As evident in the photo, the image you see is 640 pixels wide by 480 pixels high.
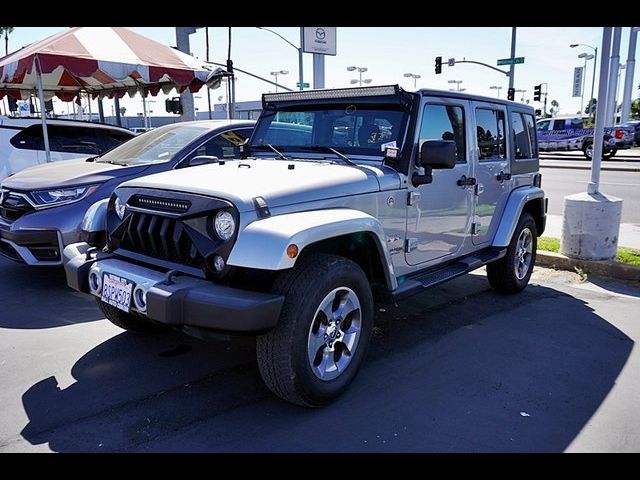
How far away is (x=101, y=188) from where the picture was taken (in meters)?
5.43

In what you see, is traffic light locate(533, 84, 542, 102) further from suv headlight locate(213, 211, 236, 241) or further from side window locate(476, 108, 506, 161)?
suv headlight locate(213, 211, 236, 241)

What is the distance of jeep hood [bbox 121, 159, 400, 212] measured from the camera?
303cm

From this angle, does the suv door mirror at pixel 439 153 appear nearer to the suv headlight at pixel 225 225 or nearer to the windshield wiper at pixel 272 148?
the windshield wiper at pixel 272 148

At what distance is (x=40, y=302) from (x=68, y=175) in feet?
4.66

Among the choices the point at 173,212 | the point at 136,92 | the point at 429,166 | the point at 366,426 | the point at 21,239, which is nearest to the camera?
the point at 366,426

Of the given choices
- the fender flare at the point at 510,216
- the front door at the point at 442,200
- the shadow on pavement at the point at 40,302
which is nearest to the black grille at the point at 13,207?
the shadow on pavement at the point at 40,302

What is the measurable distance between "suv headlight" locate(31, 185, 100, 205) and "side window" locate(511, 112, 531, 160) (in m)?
4.49

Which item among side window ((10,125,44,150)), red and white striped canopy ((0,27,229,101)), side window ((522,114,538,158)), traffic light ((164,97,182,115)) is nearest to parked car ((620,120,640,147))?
traffic light ((164,97,182,115))

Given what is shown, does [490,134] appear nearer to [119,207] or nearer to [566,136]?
[119,207]

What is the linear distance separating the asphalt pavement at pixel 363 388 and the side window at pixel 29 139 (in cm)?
453

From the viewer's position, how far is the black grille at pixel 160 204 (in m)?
3.13
